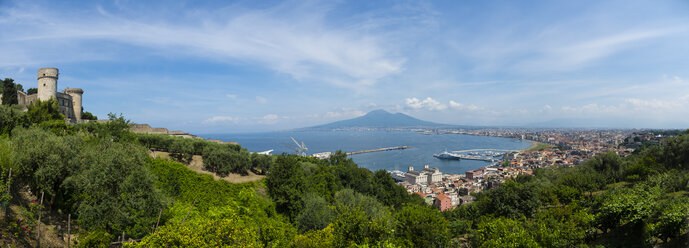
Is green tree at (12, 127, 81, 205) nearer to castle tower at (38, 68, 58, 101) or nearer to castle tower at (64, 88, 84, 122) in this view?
castle tower at (38, 68, 58, 101)

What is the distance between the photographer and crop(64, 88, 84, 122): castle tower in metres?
30.0

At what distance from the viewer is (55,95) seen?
25.6 meters

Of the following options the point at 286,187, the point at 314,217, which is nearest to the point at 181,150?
the point at 286,187

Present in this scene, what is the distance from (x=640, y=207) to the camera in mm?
10984

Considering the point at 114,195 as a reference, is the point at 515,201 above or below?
below

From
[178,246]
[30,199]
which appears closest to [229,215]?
[178,246]

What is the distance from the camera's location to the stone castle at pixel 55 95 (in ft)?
81.9

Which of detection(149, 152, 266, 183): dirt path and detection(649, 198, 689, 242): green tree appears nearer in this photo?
detection(649, 198, 689, 242): green tree

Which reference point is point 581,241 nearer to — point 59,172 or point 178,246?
point 178,246

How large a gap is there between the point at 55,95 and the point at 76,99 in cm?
570

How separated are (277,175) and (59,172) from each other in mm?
11394

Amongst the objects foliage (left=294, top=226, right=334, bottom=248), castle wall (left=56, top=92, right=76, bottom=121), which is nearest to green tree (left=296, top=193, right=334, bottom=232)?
foliage (left=294, top=226, right=334, bottom=248)

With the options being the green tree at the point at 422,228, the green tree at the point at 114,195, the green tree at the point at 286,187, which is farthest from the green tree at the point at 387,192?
the green tree at the point at 114,195

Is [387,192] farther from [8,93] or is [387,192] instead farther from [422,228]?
[8,93]
